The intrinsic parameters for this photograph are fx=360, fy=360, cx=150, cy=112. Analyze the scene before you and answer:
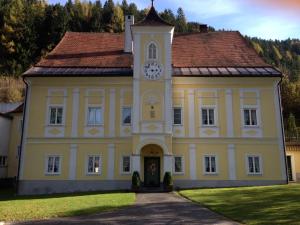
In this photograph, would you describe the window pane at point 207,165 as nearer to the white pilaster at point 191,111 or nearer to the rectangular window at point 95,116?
the white pilaster at point 191,111

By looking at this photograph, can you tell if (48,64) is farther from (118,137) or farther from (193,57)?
(193,57)

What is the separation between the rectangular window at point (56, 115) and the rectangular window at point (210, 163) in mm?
10587

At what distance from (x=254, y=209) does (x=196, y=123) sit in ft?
42.1

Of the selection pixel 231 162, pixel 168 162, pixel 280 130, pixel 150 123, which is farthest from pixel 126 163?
pixel 280 130

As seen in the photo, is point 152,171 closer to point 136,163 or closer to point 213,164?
point 136,163

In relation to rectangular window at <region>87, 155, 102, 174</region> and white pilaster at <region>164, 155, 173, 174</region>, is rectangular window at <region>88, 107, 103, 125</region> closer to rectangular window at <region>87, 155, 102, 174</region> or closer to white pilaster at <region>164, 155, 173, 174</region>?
rectangular window at <region>87, 155, 102, 174</region>

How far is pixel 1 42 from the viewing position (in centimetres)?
6862

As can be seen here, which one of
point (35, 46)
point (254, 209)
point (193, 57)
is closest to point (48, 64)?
point (193, 57)

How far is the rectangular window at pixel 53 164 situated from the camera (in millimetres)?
24922

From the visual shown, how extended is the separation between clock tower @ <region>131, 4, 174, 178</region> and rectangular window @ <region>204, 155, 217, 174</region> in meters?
2.82

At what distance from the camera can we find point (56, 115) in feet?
84.5

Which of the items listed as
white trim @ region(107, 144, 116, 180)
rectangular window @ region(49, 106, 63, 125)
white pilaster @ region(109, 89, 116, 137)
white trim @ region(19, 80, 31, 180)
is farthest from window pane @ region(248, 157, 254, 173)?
white trim @ region(19, 80, 31, 180)

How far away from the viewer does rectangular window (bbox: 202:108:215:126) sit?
84.3 feet

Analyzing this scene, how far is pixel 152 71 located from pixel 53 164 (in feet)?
31.1
